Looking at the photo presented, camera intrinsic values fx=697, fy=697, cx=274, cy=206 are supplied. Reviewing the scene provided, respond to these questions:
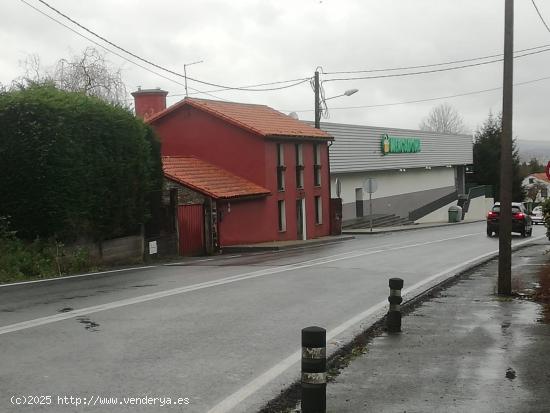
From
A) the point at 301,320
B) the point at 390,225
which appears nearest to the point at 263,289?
the point at 301,320

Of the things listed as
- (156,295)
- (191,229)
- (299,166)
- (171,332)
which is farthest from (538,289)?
(299,166)

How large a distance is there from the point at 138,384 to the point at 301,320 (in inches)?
158

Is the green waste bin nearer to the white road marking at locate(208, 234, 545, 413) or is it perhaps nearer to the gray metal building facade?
the gray metal building facade

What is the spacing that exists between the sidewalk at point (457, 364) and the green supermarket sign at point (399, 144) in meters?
41.0

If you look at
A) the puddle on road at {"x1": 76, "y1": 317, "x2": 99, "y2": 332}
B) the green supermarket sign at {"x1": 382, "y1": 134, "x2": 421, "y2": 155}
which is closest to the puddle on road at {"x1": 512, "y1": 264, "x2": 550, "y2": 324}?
the puddle on road at {"x1": 76, "y1": 317, "x2": 99, "y2": 332}

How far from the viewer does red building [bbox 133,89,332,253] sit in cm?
2959

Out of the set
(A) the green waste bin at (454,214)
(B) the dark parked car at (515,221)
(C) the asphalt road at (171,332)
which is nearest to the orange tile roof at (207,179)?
(B) the dark parked car at (515,221)

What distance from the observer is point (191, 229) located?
27453mm

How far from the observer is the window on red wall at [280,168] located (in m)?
34.8

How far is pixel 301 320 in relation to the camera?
9992mm

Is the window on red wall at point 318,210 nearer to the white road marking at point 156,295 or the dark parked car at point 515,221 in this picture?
the dark parked car at point 515,221

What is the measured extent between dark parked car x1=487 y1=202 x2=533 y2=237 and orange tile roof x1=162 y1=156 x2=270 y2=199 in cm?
1099

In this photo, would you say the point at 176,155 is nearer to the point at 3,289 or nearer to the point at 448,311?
the point at 3,289

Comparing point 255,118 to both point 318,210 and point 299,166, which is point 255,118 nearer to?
point 299,166
